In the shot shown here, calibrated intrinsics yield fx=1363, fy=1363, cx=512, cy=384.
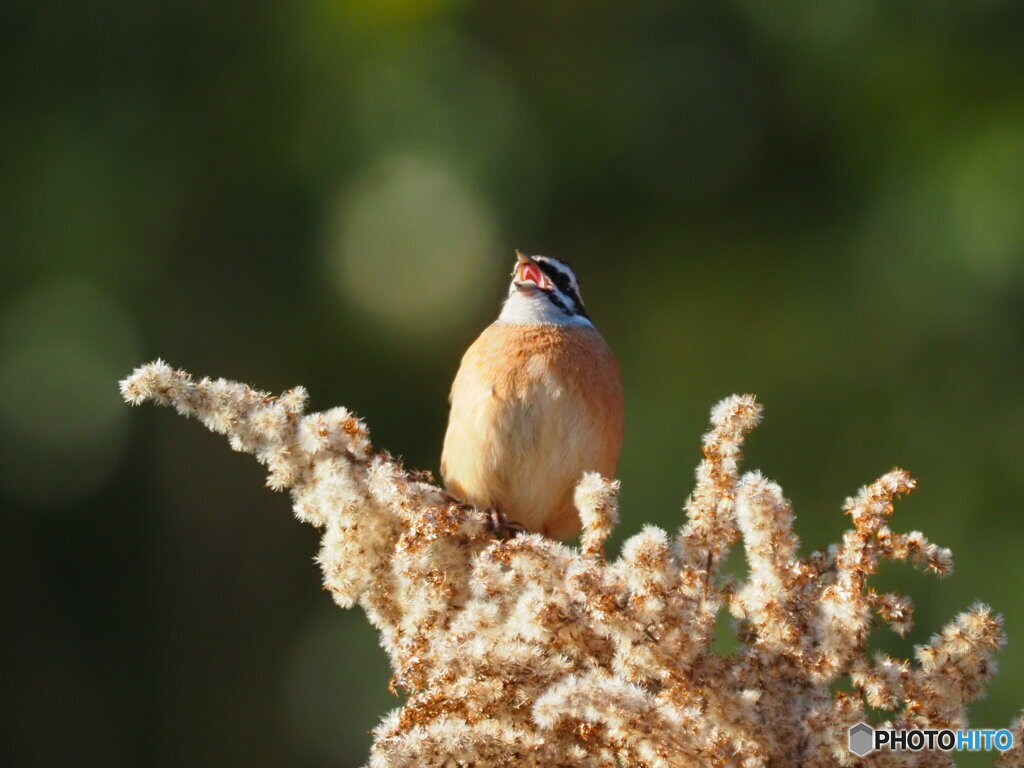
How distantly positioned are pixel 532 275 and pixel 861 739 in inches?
106

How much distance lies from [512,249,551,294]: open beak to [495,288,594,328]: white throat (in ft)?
0.05

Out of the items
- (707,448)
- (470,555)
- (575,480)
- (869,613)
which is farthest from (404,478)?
(575,480)

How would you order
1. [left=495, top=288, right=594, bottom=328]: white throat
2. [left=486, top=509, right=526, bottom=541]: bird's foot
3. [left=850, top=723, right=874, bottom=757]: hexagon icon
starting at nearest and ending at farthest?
[left=850, top=723, right=874, bottom=757]: hexagon icon, [left=486, top=509, right=526, bottom=541]: bird's foot, [left=495, top=288, right=594, bottom=328]: white throat

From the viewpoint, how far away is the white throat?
13.7 ft

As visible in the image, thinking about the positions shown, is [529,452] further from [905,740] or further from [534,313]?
[905,740]

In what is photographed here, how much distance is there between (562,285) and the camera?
431 cm

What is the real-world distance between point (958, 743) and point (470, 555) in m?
0.96

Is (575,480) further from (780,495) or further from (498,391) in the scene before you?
(780,495)

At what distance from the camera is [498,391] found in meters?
3.93

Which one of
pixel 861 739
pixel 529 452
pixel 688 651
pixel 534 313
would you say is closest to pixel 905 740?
pixel 861 739

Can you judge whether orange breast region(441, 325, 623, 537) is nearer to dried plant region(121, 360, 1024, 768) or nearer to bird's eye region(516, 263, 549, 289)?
bird's eye region(516, 263, 549, 289)

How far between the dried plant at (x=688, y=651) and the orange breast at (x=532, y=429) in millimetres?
1685

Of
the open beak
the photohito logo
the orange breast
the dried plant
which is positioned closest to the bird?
the orange breast

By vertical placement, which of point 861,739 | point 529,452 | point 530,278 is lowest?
point 861,739
